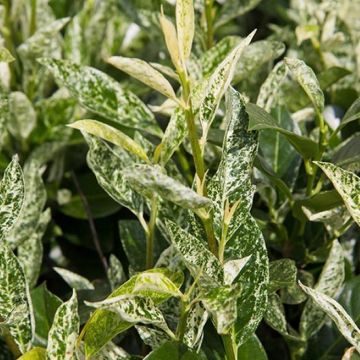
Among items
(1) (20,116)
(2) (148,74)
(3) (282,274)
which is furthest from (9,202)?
(1) (20,116)

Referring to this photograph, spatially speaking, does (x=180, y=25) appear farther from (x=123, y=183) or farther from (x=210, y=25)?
(x=210, y=25)

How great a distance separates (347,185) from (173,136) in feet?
0.76

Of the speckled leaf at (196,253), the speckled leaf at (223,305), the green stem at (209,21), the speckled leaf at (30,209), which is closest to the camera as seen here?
the speckled leaf at (223,305)

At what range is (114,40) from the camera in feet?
5.59

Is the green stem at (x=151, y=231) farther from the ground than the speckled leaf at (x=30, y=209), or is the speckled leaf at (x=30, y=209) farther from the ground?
the green stem at (x=151, y=231)

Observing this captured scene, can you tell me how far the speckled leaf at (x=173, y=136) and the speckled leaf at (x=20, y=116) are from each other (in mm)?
501

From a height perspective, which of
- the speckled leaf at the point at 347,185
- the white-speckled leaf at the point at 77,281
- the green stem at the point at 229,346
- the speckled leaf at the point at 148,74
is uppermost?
the speckled leaf at the point at 148,74

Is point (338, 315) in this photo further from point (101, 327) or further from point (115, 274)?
point (115, 274)

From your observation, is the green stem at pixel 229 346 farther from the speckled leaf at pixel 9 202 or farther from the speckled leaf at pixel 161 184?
the speckled leaf at pixel 9 202

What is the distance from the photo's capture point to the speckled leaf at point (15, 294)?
96 centimetres

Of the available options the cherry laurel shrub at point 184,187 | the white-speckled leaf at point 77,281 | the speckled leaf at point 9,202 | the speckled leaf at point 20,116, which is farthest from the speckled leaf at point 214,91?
the speckled leaf at point 20,116

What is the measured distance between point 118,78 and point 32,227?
525 millimetres

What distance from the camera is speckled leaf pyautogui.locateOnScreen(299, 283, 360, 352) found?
830 mm

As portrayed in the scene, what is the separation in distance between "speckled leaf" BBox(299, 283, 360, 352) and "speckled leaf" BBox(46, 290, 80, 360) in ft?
0.84
